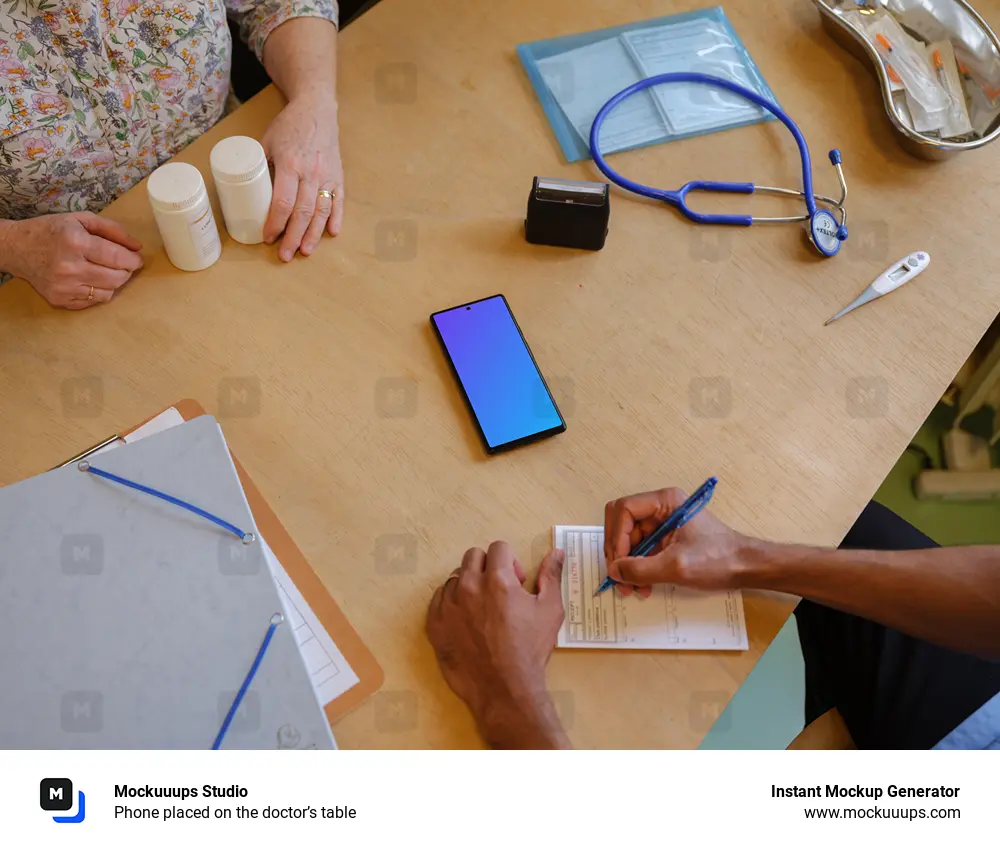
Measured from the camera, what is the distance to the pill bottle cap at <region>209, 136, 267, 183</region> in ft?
3.13

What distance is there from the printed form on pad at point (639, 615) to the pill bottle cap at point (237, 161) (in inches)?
20.2

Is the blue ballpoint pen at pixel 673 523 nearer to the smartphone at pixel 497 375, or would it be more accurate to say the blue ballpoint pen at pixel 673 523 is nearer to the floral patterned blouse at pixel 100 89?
the smartphone at pixel 497 375

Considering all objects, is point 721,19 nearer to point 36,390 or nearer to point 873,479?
point 873,479

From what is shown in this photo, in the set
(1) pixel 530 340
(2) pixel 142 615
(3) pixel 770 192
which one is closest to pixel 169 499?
(2) pixel 142 615

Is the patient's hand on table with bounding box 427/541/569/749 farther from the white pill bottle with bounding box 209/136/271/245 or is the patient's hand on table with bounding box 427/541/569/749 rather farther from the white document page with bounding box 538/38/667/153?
the white document page with bounding box 538/38/667/153

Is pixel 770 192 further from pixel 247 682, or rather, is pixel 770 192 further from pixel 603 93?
pixel 247 682

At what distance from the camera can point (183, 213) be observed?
931mm

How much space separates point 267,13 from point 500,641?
87 centimetres

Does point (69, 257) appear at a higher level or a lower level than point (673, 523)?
higher

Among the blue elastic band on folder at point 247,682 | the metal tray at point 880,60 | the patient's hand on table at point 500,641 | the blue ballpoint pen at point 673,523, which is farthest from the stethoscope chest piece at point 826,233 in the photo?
the blue elastic band on folder at point 247,682

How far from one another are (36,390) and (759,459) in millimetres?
771
